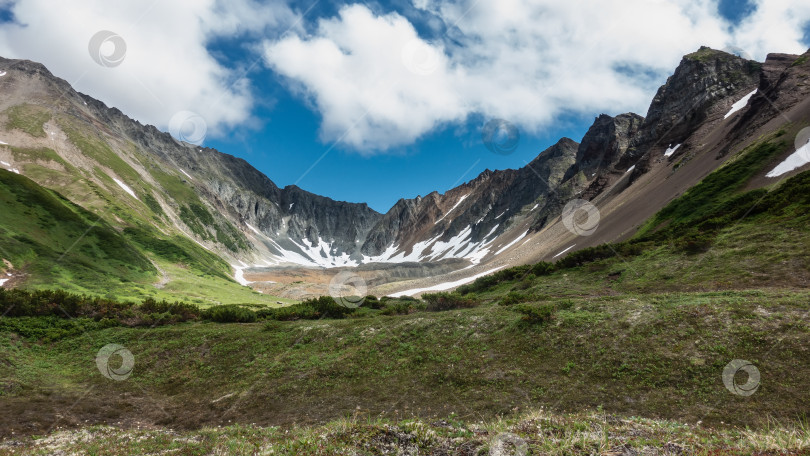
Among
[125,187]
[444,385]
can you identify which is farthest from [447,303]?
[125,187]

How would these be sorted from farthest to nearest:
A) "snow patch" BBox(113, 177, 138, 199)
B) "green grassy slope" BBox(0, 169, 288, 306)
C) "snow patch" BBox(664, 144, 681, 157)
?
1. "snow patch" BBox(113, 177, 138, 199)
2. "snow patch" BBox(664, 144, 681, 157)
3. "green grassy slope" BBox(0, 169, 288, 306)

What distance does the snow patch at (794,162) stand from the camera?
34.7 meters

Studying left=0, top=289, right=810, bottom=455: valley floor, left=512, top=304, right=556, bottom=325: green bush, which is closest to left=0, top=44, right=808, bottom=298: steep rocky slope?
left=512, top=304, right=556, bottom=325: green bush

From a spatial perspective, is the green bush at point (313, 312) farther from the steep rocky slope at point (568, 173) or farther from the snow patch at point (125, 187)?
the snow patch at point (125, 187)

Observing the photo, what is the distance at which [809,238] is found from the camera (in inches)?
905

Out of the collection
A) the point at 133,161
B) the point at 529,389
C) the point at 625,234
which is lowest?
the point at 529,389

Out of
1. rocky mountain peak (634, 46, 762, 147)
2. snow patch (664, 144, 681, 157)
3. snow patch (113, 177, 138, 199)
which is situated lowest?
snow patch (664, 144, 681, 157)

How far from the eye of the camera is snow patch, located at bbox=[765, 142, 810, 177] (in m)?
34.7

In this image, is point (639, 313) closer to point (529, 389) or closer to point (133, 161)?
point (529, 389)

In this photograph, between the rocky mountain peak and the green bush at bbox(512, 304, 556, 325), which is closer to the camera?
the green bush at bbox(512, 304, 556, 325)

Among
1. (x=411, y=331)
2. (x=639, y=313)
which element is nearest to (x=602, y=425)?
(x=639, y=313)

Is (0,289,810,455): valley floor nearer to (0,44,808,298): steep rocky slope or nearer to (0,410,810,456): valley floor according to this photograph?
(0,410,810,456): valley floor

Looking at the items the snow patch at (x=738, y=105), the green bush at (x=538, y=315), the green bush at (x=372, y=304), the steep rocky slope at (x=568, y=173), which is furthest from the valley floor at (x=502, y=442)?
the snow patch at (x=738, y=105)

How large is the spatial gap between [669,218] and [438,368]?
139 ft
